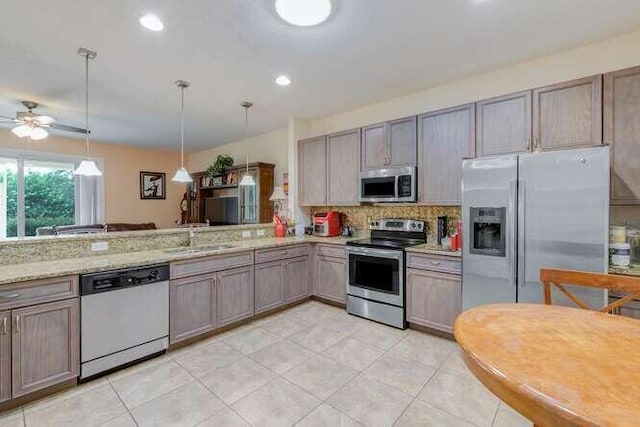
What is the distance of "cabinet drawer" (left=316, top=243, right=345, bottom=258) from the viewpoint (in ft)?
12.1

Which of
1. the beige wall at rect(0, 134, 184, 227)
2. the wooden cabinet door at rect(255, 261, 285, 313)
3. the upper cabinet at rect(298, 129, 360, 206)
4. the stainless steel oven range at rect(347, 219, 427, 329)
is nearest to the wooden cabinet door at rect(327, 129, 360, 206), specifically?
the upper cabinet at rect(298, 129, 360, 206)

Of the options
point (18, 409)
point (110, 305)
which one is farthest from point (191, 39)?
point (18, 409)

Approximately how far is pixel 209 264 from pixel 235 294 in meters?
0.45

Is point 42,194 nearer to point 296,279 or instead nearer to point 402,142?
point 296,279

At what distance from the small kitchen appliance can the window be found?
479cm

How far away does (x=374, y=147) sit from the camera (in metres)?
3.67

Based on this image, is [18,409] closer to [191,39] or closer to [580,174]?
[191,39]

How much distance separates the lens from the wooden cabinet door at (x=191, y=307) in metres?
2.64

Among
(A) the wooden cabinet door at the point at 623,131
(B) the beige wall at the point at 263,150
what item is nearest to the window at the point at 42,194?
(B) the beige wall at the point at 263,150

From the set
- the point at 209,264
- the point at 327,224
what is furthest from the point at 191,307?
the point at 327,224

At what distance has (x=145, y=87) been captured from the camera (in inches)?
133

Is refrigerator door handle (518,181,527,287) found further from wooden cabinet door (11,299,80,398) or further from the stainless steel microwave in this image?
wooden cabinet door (11,299,80,398)

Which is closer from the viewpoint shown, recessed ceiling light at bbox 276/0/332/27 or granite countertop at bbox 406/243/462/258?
recessed ceiling light at bbox 276/0/332/27

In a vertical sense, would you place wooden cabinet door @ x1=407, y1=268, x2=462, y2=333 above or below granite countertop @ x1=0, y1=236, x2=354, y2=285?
below
